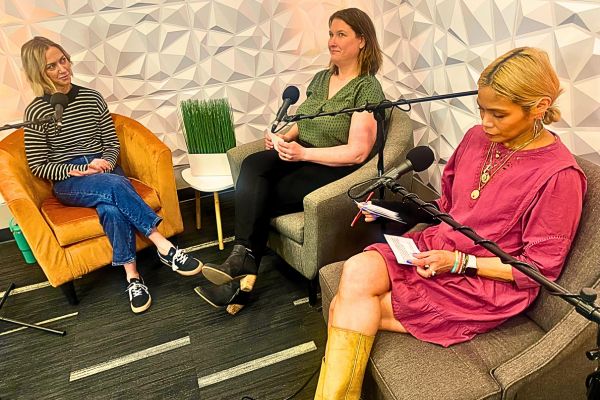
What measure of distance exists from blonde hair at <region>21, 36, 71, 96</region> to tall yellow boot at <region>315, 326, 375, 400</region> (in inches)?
75.0

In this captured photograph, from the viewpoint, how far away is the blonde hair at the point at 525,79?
1.35 meters

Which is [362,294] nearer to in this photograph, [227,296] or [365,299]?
[365,299]

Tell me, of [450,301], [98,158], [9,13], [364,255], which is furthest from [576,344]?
[9,13]

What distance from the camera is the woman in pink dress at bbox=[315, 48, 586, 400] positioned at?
4.55 ft

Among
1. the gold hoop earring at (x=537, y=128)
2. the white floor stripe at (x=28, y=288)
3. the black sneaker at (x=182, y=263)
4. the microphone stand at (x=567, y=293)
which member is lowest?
the white floor stripe at (x=28, y=288)

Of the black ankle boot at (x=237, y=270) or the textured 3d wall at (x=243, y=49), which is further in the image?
the textured 3d wall at (x=243, y=49)

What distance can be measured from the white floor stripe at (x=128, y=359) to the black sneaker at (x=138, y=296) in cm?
28

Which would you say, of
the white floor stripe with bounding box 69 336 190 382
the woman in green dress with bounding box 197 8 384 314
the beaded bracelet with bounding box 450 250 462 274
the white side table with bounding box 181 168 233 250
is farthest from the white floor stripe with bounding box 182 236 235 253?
the beaded bracelet with bounding box 450 250 462 274

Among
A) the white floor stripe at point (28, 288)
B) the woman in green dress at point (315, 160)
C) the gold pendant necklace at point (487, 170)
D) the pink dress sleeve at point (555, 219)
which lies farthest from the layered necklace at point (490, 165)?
the white floor stripe at point (28, 288)

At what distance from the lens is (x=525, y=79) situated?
53.3 inches

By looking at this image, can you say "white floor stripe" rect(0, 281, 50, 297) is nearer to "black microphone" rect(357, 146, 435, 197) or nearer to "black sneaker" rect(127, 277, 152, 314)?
"black sneaker" rect(127, 277, 152, 314)

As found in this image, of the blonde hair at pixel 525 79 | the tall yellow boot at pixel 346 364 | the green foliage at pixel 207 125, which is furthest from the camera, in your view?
the green foliage at pixel 207 125

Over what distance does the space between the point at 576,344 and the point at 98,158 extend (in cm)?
227

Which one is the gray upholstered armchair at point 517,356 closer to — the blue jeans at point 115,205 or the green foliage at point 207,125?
the blue jeans at point 115,205
